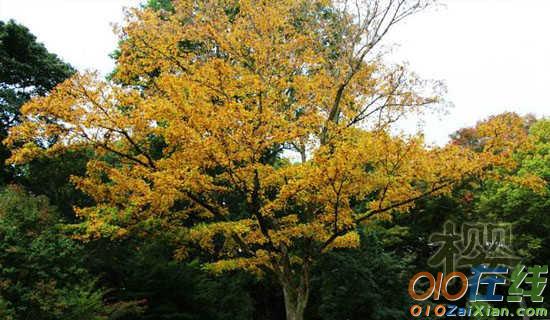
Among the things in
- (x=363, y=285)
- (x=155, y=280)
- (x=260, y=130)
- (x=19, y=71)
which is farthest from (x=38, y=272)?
(x=19, y=71)

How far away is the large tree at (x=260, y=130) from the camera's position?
6.61m

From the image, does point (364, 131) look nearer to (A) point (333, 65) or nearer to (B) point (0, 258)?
(A) point (333, 65)

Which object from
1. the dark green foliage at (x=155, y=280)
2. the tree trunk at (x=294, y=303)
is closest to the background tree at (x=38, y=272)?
the dark green foliage at (x=155, y=280)

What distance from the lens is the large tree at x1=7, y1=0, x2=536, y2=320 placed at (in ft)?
21.7

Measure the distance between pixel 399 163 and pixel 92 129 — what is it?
480 cm

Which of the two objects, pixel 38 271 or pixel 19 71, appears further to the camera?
pixel 19 71

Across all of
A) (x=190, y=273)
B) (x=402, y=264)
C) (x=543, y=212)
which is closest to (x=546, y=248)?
(x=543, y=212)

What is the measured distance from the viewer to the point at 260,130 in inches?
267

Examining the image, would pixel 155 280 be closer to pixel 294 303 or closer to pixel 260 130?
pixel 294 303

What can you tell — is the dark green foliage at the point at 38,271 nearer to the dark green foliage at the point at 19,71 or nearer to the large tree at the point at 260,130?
the large tree at the point at 260,130

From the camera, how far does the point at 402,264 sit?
11.1m

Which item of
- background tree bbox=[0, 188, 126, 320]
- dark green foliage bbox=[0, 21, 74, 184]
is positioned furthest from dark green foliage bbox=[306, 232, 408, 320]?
dark green foliage bbox=[0, 21, 74, 184]

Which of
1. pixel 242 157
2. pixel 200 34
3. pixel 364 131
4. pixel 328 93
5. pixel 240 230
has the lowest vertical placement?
pixel 240 230

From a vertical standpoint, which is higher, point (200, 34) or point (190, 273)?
point (200, 34)
